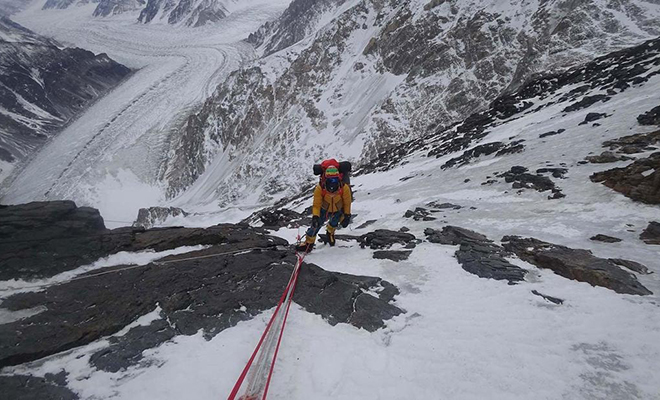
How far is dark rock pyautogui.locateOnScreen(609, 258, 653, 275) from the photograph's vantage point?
4.95 meters

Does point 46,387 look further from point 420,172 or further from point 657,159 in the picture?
point 420,172

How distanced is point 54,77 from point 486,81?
121151 mm

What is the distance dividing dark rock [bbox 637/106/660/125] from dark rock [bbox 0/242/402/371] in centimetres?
1074

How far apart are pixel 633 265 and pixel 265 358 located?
17.9ft

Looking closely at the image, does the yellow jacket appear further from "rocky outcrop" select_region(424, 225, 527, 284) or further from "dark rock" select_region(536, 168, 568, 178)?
"dark rock" select_region(536, 168, 568, 178)

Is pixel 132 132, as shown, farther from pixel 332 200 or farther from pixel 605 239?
pixel 605 239

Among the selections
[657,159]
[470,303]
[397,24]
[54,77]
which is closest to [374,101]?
[397,24]

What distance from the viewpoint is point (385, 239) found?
7652 mm

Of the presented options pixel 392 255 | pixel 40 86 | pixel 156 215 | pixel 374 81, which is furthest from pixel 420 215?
pixel 40 86

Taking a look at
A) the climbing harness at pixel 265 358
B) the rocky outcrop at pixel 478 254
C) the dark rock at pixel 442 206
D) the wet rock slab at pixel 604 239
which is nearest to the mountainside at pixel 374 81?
the dark rock at pixel 442 206

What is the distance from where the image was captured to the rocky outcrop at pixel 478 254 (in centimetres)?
552

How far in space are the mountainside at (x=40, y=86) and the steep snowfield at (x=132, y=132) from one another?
930cm

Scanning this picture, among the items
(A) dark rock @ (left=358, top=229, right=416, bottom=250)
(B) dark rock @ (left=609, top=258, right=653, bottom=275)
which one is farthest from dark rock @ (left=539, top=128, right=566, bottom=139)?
(B) dark rock @ (left=609, top=258, right=653, bottom=275)

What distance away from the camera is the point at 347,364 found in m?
3.74
